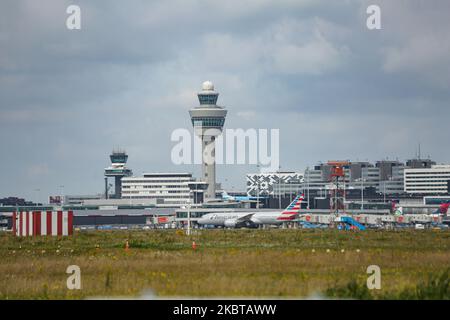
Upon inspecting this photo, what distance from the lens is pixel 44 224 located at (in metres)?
112

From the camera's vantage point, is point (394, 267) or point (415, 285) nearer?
point (415, 285)

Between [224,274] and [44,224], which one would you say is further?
[44,224]

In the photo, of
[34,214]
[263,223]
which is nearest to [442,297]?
[34,214]

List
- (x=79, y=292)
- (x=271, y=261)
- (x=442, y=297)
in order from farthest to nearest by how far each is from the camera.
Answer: (x=271, y=261)
(x=79, y=292)
(x=442, y=297)

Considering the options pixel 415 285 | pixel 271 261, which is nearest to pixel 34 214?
pixel 271 261

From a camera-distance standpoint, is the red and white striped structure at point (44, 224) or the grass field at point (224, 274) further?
the red and white striped structure at point (44, 224)

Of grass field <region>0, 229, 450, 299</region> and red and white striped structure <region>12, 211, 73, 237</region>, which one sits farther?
red and white striped structure <region>12, 211, 73, 237</region>

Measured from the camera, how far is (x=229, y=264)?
176 feet

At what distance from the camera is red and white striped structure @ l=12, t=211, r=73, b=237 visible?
112 m

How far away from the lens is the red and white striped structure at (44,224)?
112 meters
